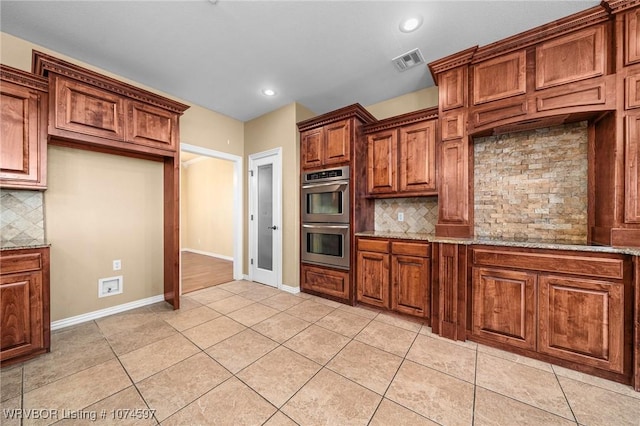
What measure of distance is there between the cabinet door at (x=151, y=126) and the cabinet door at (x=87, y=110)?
8 centimetres

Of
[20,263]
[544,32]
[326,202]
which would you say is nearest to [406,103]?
[544,32]

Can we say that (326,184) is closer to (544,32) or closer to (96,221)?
(544,32)

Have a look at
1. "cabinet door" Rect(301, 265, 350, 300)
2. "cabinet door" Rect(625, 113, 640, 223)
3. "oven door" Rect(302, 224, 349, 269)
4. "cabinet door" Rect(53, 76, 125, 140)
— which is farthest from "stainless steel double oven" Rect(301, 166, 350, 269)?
"cabinet door" Rect(625, 113, 640, 223)

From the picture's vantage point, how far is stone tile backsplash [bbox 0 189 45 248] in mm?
2092

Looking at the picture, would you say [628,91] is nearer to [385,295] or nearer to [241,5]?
[385,295]

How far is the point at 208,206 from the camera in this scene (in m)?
6.43

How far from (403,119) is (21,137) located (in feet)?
12.3

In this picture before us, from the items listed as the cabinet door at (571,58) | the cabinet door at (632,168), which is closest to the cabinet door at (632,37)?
the cabinet door at (571,58)

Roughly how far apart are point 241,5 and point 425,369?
321 centimetres

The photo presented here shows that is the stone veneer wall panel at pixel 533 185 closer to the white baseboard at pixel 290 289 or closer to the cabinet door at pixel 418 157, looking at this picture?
the cabinet door at pixel 418 157

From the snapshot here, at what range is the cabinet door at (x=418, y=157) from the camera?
2.72 m

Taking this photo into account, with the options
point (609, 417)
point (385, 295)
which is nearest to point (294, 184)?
point (385, 295)

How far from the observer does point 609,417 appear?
4.46 ft

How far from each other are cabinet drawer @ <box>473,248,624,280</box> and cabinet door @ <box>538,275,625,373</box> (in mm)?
66
